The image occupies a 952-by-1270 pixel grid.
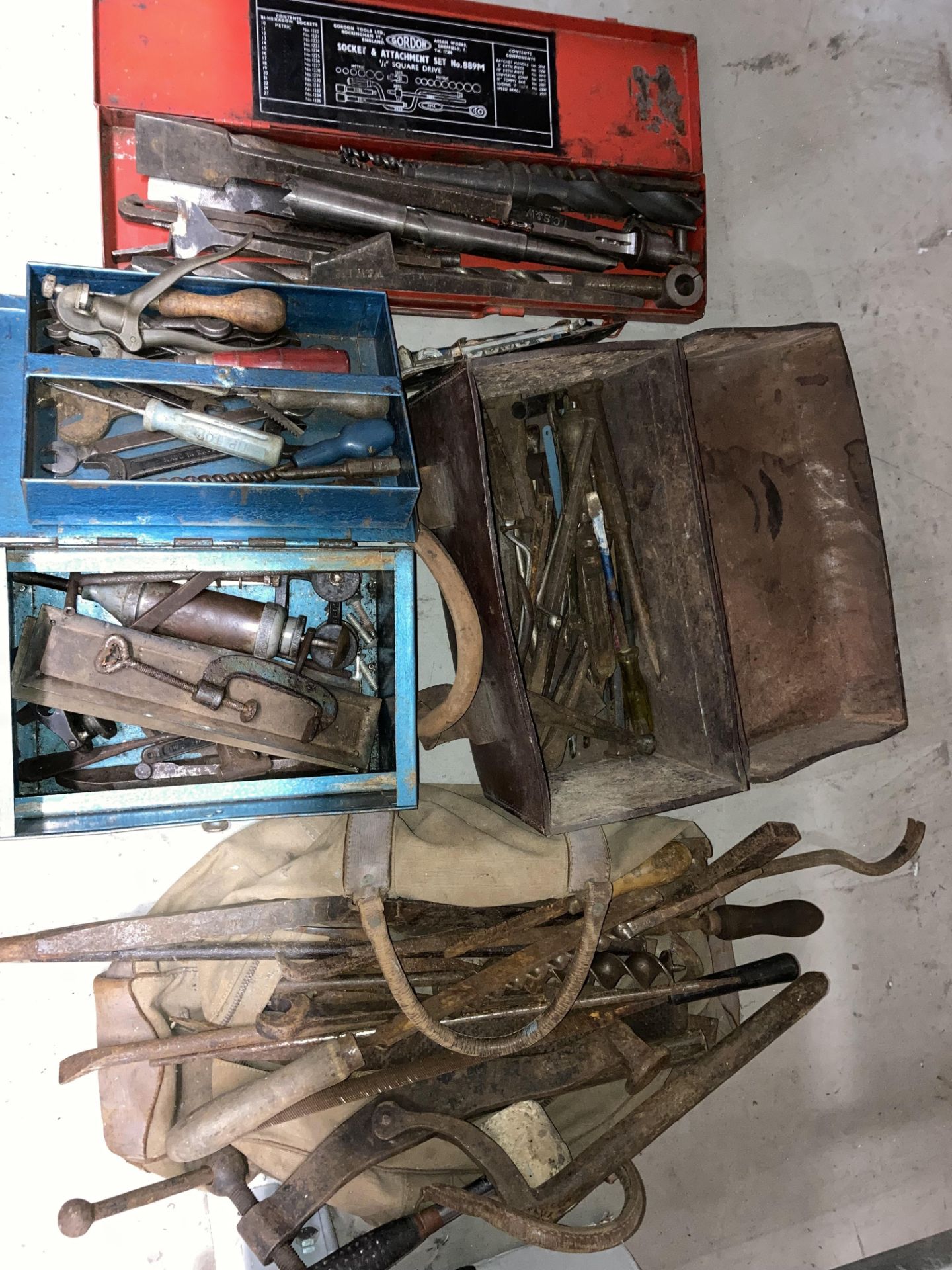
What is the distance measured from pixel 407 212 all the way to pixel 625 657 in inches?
41.1

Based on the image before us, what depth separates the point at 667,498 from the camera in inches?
68.6

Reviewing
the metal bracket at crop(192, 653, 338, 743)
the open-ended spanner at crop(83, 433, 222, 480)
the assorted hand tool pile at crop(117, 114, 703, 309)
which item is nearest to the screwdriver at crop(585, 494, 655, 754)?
the assorted hand tool pile at crop(117, 114, 703, 309)

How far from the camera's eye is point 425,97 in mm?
1715

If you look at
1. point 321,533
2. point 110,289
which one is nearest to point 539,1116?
point 321,533

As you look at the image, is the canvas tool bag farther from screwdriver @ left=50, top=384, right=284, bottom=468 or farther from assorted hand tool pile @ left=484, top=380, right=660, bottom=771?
screwdriver @ left=50, top=384, right=284, bottom=468

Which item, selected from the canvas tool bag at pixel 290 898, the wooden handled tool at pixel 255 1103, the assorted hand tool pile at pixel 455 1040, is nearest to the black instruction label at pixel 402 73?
the canvas tool bag at pixel 290 898

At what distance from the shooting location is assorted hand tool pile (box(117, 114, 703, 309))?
1.58 meters

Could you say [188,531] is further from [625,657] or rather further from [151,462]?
[625,657]

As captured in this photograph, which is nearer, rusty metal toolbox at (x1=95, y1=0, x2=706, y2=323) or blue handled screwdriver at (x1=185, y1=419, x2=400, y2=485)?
blue handled screwdriver at (x1=185, y1=419, x2=400, y2=485)

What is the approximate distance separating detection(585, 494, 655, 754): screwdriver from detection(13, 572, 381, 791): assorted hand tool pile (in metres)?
0.56

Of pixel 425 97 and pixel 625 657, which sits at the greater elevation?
pixel 425 97

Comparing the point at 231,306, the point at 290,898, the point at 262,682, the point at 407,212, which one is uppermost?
the point at 407,212

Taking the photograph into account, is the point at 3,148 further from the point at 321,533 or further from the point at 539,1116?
the point at 539,1116

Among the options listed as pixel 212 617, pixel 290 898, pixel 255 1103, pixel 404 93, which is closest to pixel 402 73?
pixel 404 93
